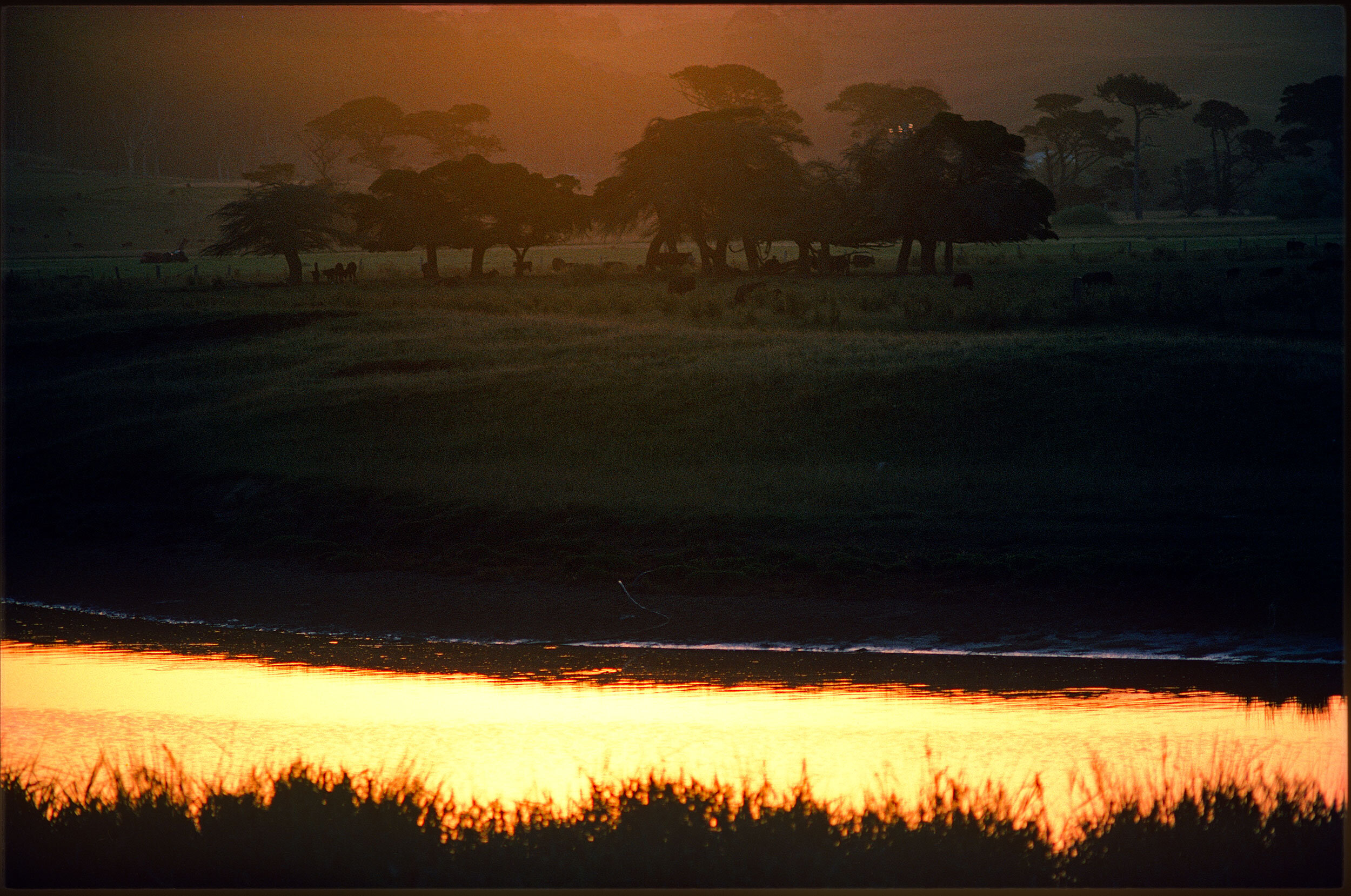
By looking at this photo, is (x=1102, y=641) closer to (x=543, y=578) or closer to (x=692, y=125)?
(x=543, y=578)

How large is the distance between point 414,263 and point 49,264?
22.2m

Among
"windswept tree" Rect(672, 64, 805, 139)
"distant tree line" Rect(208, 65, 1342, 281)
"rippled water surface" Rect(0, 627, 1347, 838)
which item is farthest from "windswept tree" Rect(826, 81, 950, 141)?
"rippled water surface" Rect(0, 627, 1347, 838)

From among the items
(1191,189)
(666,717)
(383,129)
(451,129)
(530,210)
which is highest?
(383,129)

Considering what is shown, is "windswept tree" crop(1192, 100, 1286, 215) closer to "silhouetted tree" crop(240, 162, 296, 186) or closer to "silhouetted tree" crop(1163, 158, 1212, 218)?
"silhouetted tree" crop(1163, 158, 1212, 218)

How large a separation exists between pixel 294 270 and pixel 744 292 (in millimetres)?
27282

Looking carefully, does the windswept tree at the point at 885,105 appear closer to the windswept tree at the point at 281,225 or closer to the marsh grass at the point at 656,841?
the windswept tree at the point at 281,225

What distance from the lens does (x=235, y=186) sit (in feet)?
502

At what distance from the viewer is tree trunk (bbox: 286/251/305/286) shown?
64.6 meters

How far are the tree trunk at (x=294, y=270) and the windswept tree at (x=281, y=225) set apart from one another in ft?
0.12

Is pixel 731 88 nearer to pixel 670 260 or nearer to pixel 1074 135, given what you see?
pixel 1074 135

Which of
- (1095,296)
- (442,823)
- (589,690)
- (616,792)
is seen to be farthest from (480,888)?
(1095,296)

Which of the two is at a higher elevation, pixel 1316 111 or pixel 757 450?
pixel 1316 111

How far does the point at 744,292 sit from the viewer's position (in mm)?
48094

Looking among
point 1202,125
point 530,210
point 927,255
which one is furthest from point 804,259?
point 1202,125
